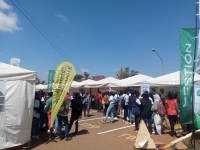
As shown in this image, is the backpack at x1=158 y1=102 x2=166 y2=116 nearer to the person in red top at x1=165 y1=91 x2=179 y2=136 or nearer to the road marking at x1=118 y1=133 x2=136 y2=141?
the person in red top at x1=165 y1=91 x2=179 y2=136

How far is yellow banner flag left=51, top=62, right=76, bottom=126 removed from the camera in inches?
260

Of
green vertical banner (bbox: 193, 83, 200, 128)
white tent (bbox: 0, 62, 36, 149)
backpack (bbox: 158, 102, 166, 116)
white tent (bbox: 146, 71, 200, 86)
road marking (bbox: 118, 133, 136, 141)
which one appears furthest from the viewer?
white tent (bbox: 146, 71, 200, 86)

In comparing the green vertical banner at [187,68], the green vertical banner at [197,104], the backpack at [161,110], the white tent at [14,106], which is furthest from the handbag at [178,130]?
the white tent at [14,106]

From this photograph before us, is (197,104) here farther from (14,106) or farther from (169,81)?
(14,106)

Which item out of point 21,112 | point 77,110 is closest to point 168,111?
point 77,110

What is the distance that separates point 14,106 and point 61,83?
179 cm

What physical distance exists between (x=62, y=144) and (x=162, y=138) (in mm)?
3777

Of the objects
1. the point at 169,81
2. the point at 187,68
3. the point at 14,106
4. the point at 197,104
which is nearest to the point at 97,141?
the point at 14,106

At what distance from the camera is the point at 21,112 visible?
5.70 m

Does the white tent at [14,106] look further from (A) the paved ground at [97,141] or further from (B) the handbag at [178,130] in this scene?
(B) the handbag at [178,130]

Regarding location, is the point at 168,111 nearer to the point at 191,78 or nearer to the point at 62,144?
the point at 191,78

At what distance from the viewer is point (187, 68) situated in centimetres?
517

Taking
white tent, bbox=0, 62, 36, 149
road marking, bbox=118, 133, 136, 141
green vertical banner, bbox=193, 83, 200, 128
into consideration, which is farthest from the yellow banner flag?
green vertical banner, bbox=193, 83, 200, 128

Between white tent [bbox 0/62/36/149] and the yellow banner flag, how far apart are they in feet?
2.89
